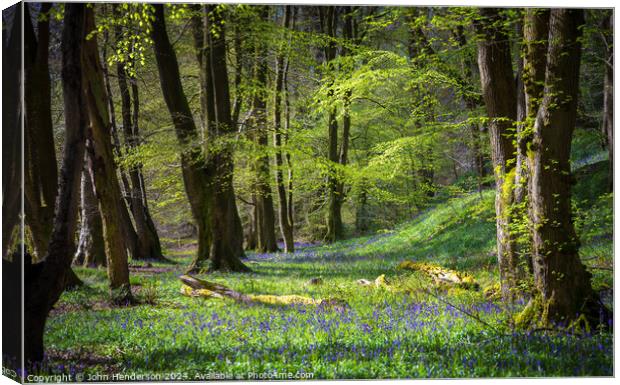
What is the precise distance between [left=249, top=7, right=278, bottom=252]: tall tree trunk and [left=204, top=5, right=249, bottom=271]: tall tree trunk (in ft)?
1.39

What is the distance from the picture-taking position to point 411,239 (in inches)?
315

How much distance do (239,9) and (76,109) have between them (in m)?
3.15

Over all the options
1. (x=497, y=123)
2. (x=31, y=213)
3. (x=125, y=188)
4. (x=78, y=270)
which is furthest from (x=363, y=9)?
(x=125, y=188)

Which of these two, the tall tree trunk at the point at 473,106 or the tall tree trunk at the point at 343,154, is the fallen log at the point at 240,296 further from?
the tall tree trunk at the point at 473,106

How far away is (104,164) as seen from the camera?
23.3 ft

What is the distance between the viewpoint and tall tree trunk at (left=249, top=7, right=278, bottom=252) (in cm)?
891

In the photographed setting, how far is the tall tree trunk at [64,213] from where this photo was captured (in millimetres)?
4969

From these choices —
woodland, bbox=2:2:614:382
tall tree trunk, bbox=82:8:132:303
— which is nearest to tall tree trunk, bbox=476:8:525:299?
woodland, bbox=2:2:614:382

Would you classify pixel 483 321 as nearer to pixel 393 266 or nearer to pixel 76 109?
pixel 393 266

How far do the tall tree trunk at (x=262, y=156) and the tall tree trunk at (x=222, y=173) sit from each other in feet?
1.39

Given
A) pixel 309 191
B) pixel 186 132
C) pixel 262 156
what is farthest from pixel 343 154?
pixel 186 132

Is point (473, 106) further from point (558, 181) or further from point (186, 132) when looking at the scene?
point (186, 132)

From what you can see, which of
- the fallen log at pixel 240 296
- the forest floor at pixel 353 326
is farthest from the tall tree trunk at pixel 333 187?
the fallen log at pixel 240 296

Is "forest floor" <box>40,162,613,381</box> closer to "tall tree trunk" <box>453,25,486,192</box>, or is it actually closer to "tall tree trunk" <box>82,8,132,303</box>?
"tall tree trunk" <box>82,8,132,303</box>
